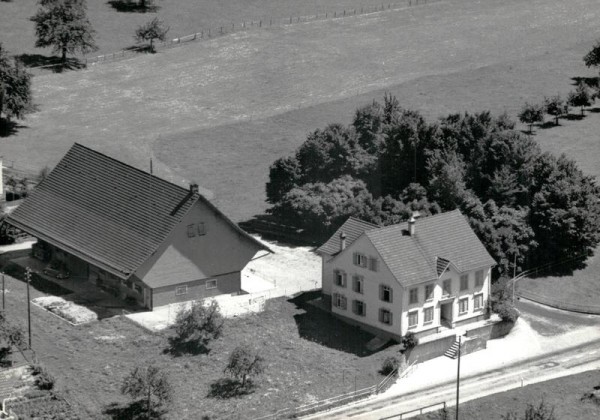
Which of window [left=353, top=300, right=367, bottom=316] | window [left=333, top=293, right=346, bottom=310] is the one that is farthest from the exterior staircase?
window [left=333, top=293, right=346, bottom=310]

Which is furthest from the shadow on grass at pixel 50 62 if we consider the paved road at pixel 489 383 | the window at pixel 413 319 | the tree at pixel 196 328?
the paved road at pixel 489 383

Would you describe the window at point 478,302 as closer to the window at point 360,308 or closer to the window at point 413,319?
the window at point 413,319

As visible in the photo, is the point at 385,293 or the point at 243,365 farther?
the point at 385,293

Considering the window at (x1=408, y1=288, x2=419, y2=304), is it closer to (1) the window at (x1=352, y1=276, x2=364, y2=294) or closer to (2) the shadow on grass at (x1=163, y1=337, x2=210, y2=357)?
(1) the window at (x1=352, y1=276, x2=364, y2=294)

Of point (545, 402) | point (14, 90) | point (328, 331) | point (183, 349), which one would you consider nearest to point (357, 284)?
point (328, 331)

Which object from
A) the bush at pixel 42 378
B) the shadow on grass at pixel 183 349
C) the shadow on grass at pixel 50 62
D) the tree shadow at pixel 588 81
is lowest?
the shadow on grass at pixel 183 349

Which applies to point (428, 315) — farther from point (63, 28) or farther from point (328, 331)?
point (63, 28)
